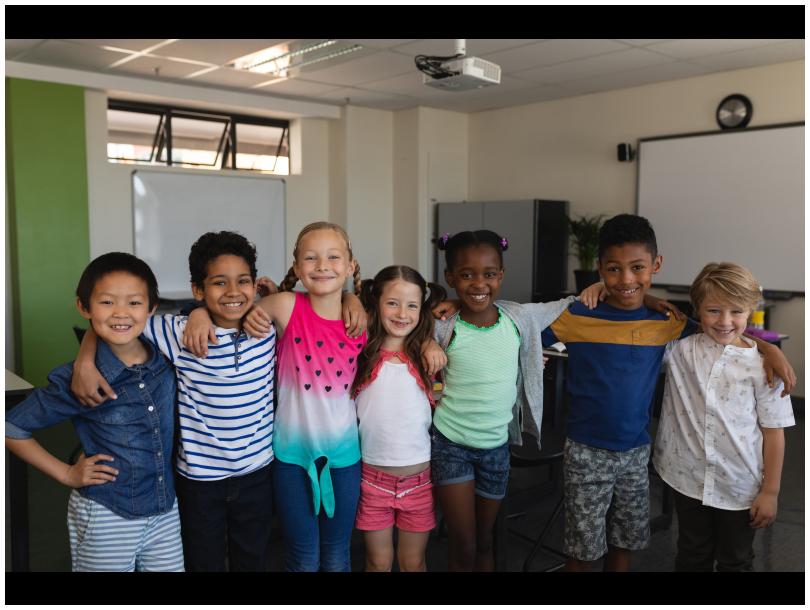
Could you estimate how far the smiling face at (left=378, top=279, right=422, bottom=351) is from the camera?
1.91m

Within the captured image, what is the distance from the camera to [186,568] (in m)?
1.76

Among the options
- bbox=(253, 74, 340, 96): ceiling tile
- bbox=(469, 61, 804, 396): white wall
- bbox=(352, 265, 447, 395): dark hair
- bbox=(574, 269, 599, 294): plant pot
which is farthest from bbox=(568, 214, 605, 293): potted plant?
bbox=(352, 265, 447, 395): dark hair

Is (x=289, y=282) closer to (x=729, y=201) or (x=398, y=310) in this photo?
(x=398, y=310)

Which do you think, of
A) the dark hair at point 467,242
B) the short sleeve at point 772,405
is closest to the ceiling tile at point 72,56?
the dark hair at point 467,242

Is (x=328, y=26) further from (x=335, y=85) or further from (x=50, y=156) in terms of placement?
(x=50, y=156)

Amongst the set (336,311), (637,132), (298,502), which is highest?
(637,132)

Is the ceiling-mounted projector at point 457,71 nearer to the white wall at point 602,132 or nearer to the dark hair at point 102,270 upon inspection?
the dark hair at point 102,270

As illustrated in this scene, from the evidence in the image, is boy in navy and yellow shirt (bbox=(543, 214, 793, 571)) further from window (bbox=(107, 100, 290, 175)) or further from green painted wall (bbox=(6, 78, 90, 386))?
window (bbox=(107, 100, 290, 175))

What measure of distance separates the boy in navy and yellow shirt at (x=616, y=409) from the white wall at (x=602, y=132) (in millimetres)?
4096

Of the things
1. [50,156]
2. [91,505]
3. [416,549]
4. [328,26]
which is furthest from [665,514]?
[50,156]

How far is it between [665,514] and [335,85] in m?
4.77

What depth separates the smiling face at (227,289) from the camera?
5.79 ft

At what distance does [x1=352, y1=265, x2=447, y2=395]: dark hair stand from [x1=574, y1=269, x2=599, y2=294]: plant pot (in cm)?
435

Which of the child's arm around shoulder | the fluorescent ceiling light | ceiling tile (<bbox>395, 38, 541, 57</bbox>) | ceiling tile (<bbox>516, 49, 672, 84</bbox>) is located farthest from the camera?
ceiling tile (<bbox>516, 49, 672, 84</bbox>)
